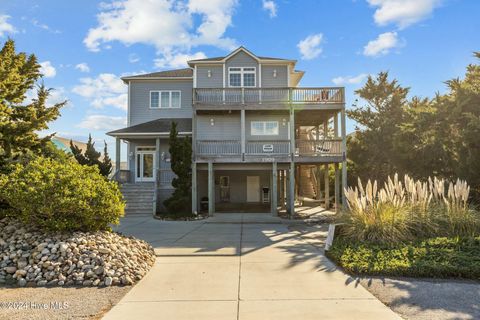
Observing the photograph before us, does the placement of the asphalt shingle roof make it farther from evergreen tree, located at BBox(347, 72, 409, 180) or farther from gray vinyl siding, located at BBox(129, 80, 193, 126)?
evergreen tree, located at BBox(347, 72, 409, 180)

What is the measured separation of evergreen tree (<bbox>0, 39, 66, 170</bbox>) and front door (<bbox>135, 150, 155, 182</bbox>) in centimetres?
787

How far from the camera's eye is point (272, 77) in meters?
19.4

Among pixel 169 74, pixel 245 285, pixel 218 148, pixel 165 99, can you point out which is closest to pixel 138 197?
pixel 218 148

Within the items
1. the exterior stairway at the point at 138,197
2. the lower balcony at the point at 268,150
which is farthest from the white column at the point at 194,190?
the exterior stairway at the point at 138,197

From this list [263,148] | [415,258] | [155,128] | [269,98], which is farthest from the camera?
[155,128]

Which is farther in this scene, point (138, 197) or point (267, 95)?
point (267, 95)

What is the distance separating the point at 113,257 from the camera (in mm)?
6094

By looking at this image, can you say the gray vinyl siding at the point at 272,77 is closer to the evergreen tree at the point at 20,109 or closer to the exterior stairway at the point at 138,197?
the exterior stairway at the point at 138,197

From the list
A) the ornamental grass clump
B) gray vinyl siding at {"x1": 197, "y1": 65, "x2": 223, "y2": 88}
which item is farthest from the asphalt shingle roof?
the ornamental grass clump

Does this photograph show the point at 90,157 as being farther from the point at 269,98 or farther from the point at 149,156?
the point at 269,98

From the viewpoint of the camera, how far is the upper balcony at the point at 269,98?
54.5ft

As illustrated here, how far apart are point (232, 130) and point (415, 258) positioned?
1396 centimetres

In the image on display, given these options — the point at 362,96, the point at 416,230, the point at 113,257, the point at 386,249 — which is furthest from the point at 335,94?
the point at 113,257

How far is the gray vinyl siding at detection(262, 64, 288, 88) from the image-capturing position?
1928 centimetres
